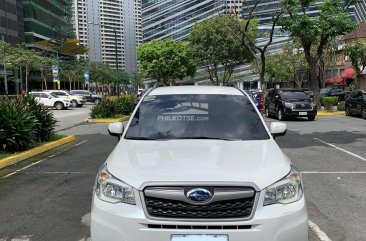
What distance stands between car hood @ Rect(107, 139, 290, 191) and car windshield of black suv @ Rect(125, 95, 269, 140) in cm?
23

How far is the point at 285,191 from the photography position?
144 inches

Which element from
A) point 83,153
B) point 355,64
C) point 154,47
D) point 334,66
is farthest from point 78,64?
point 83,153

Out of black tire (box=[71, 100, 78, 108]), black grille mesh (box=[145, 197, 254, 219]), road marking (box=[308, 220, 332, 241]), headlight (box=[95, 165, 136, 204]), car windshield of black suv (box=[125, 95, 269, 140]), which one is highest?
car windshield of black suv (box=[125, 95, 269, 140])

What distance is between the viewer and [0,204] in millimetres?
6676

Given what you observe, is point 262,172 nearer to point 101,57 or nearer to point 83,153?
point 83,153

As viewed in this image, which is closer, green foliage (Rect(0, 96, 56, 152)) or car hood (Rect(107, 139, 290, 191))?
car hood (Rect(107, 139, 290, 191))

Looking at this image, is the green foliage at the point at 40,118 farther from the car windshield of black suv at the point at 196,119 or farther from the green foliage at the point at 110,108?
the green foliage at the point at 110,108

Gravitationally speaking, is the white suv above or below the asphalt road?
above

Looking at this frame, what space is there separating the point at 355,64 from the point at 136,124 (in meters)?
43.1

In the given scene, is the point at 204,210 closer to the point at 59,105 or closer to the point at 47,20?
the point at 59,105

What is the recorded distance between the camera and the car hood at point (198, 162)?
11.5ft

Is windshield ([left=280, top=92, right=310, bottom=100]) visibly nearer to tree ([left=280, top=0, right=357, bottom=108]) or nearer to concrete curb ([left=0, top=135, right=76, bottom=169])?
tree ([left=280, top=0, right=357, bottom=108])

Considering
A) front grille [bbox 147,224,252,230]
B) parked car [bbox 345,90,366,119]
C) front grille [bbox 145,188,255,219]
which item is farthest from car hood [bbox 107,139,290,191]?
parked car [bbox 345,90,366,119]

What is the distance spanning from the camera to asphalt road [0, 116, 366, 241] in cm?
537
